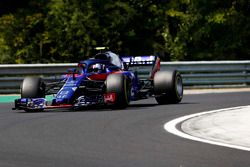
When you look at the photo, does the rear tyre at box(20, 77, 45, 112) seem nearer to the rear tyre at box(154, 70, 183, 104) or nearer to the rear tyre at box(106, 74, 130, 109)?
the rear tyre at box(106, 74, 130, 109)

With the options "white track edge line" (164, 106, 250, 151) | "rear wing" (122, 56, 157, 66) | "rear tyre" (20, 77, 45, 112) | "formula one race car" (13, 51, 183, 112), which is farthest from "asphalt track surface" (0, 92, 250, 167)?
"rear wing" (122, 56, 157, 66)

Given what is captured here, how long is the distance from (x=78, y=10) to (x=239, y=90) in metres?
11.4

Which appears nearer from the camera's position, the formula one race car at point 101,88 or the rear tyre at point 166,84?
the formula one race car at point 101,88

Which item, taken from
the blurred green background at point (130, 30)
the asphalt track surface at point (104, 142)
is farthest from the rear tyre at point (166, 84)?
the blurred green background at point (130, 30)

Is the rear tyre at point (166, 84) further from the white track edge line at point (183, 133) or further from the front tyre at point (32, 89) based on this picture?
the front tyre at point (32, 89)

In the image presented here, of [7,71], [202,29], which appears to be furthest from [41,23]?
[7,71]

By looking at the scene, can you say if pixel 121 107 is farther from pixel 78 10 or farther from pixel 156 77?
pixel 78 10

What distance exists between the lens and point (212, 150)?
9.70 metres

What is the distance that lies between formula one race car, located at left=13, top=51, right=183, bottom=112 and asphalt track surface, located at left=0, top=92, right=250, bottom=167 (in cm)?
27

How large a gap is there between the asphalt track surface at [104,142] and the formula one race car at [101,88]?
0.90 feet

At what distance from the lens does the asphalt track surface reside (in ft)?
29.1

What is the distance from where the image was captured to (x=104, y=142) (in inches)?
420

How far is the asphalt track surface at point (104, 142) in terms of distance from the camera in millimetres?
8875

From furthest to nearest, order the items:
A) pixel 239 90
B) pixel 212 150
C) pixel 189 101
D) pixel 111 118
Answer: pixel 239 90 < pixel 189 101 < pixel 111 118 < pixel 212 150
